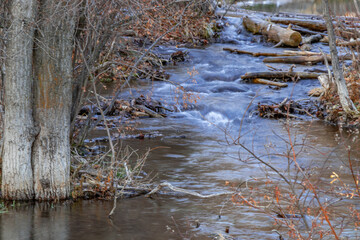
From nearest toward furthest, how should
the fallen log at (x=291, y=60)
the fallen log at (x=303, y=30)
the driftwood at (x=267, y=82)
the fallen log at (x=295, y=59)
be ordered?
the driftwood at (x=267, y=82) → the fallen log at (x=295, y=59) → the fallen log at (x=291, y=60) → the fallen log at (x=303, y=30)

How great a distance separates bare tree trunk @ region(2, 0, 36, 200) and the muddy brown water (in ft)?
1.24

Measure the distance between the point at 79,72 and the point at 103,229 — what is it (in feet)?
11.6

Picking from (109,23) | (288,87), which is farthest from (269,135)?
(109,23)

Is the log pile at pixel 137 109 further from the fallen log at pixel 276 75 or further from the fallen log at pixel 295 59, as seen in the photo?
the fallen log at pixel 295 59

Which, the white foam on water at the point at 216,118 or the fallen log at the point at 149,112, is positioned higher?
the fallen log at the point at 149,112

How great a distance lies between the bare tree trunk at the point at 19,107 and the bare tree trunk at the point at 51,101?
0.47 ft

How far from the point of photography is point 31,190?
7.43 metres

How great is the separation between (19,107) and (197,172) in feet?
13.5

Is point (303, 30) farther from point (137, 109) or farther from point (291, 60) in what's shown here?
point (137, 109)

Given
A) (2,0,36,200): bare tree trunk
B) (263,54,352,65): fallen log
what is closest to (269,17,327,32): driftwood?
(263,54,352,65): fallen log

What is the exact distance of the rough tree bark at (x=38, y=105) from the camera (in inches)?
280

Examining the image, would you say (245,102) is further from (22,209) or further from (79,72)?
(22,209)

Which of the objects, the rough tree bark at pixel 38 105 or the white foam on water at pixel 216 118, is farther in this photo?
the white foam on water at pixel 216 118

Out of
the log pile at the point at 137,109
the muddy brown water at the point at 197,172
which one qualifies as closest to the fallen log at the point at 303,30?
the muddy brown water at the point at 197,172
